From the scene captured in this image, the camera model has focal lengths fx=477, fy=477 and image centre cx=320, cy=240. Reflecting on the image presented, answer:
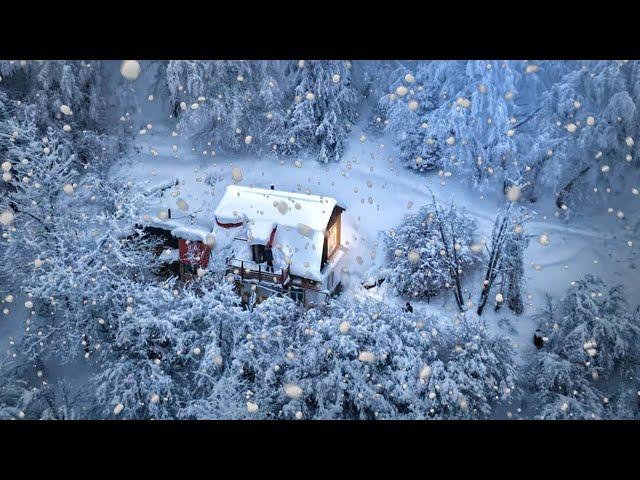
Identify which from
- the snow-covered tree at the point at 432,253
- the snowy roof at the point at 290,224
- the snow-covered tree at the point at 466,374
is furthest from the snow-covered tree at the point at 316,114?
the snow-covered tree at the point at 466,374

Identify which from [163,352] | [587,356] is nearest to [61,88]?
[163,352]

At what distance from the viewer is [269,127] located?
629 inches

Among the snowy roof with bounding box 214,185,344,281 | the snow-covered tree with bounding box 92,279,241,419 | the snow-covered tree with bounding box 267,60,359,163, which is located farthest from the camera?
the snow-covered tree with bounding box 267,60,359,163

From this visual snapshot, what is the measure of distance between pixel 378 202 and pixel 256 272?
4865mm

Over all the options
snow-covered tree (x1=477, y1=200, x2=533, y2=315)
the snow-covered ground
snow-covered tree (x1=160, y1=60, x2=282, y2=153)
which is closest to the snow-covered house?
the snow-covered ground

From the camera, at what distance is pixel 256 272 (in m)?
12.4

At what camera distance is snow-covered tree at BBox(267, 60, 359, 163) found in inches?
617

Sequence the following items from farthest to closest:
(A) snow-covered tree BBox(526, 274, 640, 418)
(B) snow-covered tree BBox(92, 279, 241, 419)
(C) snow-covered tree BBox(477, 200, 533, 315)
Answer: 1. (C) snow-covered tree BBox(477, 200, 533, 315)
2. (A) snow-covered tree BBox(526, 274, 640, 418)
3. (B) snow-covered tree BBox(92, 279, 241, 419)

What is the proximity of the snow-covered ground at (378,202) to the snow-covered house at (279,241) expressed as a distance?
0.71 meters

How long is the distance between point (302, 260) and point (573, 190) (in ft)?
27.2

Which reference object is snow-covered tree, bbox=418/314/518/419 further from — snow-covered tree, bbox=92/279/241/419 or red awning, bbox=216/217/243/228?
red awning, bbox=216/217/243/228

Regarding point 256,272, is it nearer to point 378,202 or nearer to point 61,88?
point 378,202

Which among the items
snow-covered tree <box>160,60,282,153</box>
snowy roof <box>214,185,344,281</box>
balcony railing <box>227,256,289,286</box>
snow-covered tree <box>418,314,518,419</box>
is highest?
snow-covered tree <box>160,60,282,153</box>
